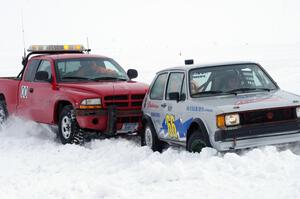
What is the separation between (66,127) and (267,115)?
14.5 feet

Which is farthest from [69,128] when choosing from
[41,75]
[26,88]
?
[26,88]

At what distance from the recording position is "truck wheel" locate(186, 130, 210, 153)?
8.30 m

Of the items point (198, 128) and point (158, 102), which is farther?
point (158, 102)

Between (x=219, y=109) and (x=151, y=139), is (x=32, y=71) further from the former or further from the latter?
(x=219, y=109)

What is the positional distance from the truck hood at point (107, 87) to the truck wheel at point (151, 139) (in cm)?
105

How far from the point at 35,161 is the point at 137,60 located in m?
30.7

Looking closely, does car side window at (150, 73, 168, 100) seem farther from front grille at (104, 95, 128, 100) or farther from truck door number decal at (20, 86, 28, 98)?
truck door number decal at (20, 86, 28, 98)

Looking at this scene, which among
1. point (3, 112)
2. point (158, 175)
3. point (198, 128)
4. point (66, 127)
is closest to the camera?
point (158, 175)

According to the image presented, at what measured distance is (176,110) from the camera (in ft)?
30.2

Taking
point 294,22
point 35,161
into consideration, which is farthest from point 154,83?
point 294,22

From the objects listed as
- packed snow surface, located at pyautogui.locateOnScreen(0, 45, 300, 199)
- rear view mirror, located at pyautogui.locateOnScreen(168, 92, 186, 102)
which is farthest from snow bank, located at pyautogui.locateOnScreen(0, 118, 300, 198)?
rear view mirror, located at pyautogui.locateOnScreen(168, 92, 186, 102)

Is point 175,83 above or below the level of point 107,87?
above

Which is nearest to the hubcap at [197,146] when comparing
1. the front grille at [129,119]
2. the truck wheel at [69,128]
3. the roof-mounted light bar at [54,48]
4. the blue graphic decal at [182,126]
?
the blue graphic decal at [182,126]

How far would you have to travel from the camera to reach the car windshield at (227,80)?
→ 352 inches
